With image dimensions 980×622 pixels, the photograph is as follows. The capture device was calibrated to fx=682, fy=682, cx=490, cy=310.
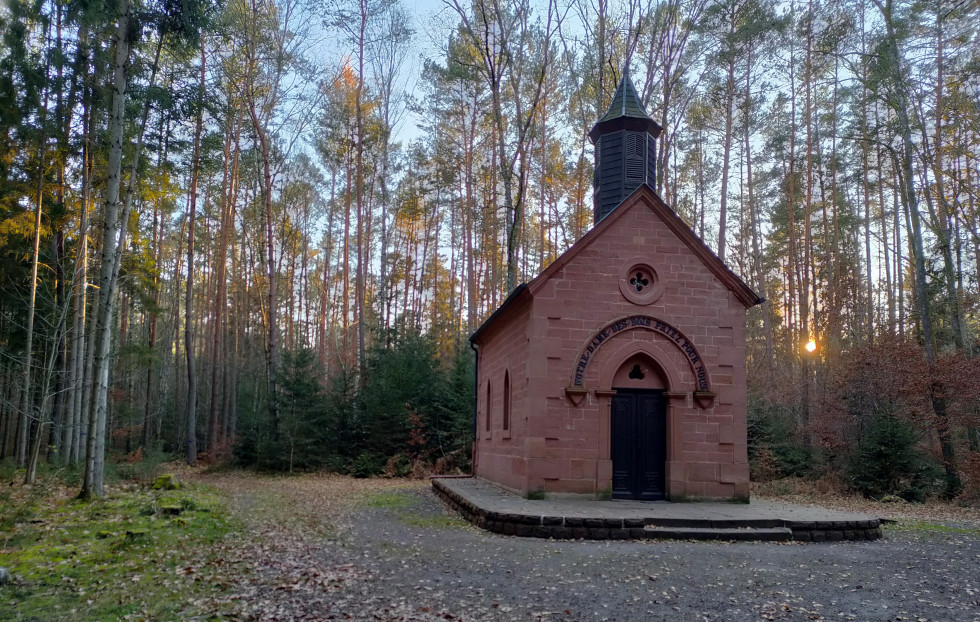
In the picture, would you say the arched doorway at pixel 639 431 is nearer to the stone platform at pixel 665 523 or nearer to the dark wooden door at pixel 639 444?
the dark wooden door at pixel 639 444

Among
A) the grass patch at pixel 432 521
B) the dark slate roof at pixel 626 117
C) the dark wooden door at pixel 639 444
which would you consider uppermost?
the dark slate roof at pixel 626 117

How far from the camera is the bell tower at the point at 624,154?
656 inches

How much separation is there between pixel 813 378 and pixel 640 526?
2039 centimetres

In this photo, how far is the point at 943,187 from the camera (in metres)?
24.5

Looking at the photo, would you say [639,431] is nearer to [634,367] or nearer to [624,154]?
[634,367]

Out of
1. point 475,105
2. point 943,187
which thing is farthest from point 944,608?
point 475,105

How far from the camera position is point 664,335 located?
14281 millimetres

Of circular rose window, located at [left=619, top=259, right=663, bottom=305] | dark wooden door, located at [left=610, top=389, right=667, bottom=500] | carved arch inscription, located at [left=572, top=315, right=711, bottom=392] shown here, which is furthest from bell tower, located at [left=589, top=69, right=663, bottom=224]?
dark wooden door, located at [left=610, top=389, right=667, bottom=500]

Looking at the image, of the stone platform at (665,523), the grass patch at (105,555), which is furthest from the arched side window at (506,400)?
the grass patch at (105,555)

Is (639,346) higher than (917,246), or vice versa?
(917,246)

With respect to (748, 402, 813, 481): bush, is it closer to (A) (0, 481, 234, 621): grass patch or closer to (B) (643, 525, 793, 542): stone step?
(B) (643, 525, 793, 542): stone step

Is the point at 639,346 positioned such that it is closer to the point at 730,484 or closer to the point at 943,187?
the point at 730,484

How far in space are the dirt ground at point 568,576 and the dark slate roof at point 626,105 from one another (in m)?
10.5

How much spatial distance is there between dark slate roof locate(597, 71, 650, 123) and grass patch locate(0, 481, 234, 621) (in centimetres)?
1253
